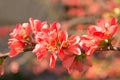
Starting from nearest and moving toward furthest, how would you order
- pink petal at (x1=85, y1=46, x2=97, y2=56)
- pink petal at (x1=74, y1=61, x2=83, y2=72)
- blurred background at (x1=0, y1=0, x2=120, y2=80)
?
pink petal at (x1=85, y1=46, x2=97, y2=56), pink petal at (x1=74, y1=61, x2=83, y2=72), blurred background at (x1=0, y1=0, x2=120, y2=80)

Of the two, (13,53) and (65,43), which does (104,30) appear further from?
(13,53)

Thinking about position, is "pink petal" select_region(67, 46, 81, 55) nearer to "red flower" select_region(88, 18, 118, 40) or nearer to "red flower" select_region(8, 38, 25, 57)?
"red flower" select_region(88, 18, 118, 40)

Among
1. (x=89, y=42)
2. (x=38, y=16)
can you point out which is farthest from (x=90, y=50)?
(x=38, y=16)

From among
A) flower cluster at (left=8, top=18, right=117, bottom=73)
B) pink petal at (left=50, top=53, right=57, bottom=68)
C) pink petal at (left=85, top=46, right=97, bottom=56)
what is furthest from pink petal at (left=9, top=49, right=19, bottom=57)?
pink petal at (left=85, top=46, right=97, bottom=56)

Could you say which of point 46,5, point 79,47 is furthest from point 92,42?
point 46,5

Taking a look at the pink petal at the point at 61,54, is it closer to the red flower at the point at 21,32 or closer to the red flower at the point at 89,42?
the red flower at the point at 89,42

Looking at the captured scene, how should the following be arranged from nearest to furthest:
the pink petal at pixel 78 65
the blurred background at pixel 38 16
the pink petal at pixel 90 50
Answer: the pink petal at pixel 90 50 < the pink petal at pixel 78 65 < the blurred background at pixel 38 16

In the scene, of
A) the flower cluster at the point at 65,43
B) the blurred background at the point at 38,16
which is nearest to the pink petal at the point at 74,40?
the flower cluster at the point at 65,43

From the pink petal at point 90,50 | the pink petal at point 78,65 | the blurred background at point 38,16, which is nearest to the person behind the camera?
the pink petal at point 90,50

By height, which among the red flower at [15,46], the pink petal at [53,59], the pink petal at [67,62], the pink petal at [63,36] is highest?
the pink petal at [63,36]
